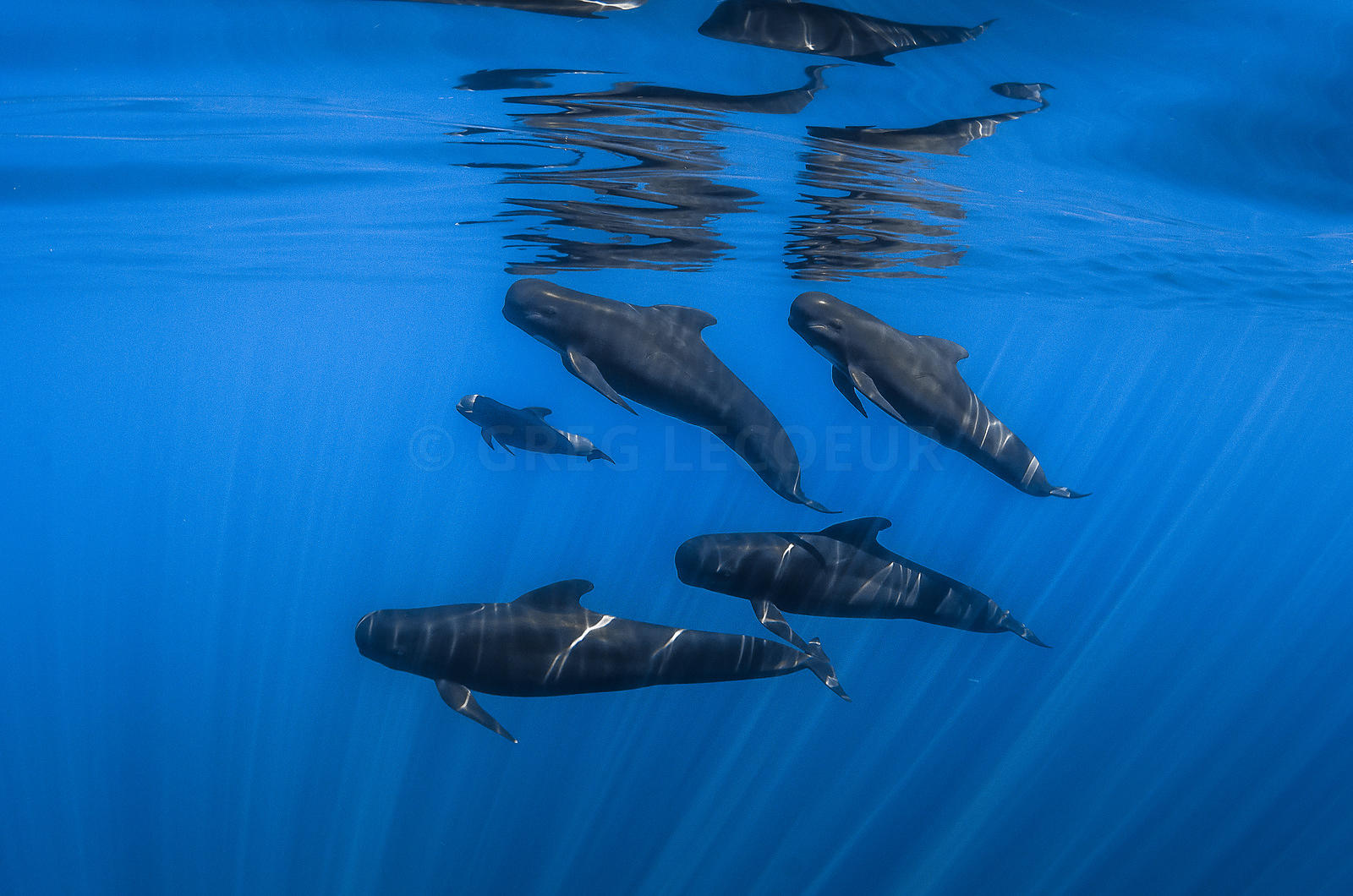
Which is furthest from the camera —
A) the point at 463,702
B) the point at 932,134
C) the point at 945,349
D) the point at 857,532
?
the point at 932,134

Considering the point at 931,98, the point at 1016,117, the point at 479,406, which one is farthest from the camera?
the point at 479,406

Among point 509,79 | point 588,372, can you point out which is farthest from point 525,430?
point 509,79

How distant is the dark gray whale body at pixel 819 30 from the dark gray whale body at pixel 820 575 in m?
4.09

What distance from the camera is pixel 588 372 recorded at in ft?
22.4

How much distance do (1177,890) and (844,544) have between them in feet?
60.0

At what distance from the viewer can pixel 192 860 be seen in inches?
568

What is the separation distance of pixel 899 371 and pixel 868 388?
0.42 metres

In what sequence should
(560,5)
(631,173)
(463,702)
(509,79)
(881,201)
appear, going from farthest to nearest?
(881,201)
(631,173)
(509,79)
(463,702)
(560,5)

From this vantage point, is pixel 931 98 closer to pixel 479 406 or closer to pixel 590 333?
pixel 590 333

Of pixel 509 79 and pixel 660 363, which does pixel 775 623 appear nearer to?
pixel 660 363

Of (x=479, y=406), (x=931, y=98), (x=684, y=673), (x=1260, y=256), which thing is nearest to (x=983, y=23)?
(x=931, y=98)

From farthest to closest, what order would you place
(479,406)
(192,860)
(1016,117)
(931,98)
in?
1. (192,860)
2. (479,406)
3. (1016,117)
4. (931,98)

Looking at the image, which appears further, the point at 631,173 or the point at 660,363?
the point at 631,173

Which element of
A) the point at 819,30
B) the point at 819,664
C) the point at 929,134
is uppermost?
the point at 819,30
